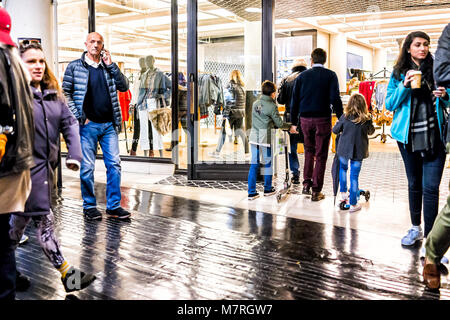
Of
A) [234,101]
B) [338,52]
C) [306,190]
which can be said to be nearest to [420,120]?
[306,190]

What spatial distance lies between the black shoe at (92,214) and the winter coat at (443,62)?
3.27m

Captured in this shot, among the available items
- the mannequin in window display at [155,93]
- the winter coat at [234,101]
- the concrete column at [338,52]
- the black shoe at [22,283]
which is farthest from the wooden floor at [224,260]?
the concrete column at [338,52]

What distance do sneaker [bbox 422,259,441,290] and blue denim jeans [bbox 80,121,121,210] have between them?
9.74 feet

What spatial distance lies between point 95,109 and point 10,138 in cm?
256

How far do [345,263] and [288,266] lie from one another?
42 cm

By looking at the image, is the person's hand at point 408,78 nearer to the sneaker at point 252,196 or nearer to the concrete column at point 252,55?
the sneaker at point 252,196

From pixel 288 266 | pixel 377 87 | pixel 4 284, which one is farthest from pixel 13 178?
pixel 377 87

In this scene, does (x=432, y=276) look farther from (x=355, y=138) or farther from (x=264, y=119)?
(x=264, y=119)

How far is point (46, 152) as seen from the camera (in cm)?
275

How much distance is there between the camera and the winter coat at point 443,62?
2.89m

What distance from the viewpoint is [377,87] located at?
1165 cm

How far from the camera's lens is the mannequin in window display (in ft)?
25.3

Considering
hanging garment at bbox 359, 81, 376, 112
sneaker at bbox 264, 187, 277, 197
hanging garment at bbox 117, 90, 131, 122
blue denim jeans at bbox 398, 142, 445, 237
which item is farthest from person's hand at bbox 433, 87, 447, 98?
hanging garment at bbox 359, 81, 376, 112
